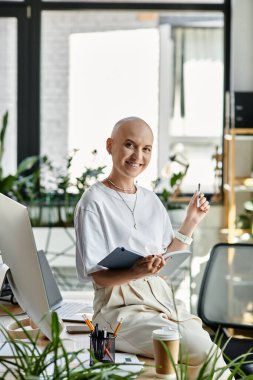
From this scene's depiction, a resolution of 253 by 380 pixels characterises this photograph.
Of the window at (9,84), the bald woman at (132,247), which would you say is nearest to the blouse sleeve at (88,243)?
the bald woman at (132,247)

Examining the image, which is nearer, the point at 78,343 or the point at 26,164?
the point at 78,343

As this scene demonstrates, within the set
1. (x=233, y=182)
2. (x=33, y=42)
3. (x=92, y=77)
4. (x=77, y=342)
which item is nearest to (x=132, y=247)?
(x=77, y=342)

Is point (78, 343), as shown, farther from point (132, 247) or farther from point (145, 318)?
point (132, 247)

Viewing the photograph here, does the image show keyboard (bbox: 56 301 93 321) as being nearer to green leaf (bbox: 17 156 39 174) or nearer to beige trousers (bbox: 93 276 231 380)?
beige trousers (bbox: 93 276 231 380)

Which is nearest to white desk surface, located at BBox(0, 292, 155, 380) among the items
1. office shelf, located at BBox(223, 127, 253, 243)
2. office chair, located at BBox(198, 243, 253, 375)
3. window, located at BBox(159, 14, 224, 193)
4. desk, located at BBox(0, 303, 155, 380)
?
desk, located at BBox(0, 303, 155, 380)

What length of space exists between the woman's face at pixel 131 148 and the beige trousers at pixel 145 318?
35cm

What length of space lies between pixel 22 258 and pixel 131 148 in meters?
0.70

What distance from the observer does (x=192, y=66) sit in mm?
6168

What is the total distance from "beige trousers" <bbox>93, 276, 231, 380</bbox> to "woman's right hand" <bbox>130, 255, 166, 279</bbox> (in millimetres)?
105

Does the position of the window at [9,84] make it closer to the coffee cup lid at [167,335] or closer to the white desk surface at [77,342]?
the white desk surface at [77,342]

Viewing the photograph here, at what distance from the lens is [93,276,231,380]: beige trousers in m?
2.25

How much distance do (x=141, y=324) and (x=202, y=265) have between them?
360cm

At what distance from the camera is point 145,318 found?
2.32 meters

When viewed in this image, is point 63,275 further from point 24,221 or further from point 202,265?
point 24,221
